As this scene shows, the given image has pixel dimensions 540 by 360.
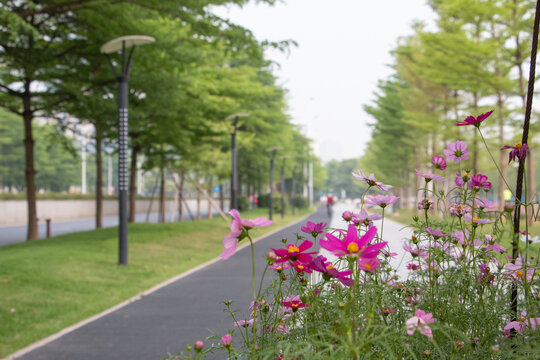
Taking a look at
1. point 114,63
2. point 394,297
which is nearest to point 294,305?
point 394,297

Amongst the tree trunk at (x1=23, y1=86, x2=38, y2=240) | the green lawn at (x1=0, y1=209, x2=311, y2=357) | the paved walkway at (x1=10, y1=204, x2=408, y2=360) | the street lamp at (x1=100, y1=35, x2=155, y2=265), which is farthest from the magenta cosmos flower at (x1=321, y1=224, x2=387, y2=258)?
the tree trunk at (x1=23, y1=86, x2=38, y2=240)

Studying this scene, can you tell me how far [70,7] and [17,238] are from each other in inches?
431

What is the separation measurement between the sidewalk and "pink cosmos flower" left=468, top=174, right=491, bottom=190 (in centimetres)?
165

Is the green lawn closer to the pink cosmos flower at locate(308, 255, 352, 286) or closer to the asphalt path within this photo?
the asphalt path

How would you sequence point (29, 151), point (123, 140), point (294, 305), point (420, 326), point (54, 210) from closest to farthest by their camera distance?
1. point (420, 326)
2. point (294, 305)
3. point (123, 140)
4. point (29, 151)
5. point (54, 210)

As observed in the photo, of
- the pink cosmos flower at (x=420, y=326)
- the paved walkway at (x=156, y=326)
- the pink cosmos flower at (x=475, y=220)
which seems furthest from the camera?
the paved walkway at (x=156, y=326)

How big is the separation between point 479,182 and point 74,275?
8.49m

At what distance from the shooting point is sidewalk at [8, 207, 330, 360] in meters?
4.99

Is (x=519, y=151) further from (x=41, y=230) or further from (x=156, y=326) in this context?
(x=41, y=230)

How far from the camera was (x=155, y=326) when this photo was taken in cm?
602

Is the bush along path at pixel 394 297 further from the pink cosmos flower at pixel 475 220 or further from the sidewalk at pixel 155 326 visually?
the sidewalk at pixel 155 326

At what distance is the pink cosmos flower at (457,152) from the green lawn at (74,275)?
→ 4.89 metres

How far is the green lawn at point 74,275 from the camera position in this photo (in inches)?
247

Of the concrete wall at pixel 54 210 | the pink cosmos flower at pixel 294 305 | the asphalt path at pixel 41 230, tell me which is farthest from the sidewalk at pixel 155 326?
the concrete wall at pixel 54 210
